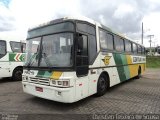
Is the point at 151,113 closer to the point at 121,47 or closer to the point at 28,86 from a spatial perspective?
the point at 28,86

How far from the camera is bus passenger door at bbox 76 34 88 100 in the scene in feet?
17.4

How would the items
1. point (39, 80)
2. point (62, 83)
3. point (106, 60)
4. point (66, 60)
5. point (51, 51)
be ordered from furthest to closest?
point (106, 60)
point (39, 80)
point (51, 51)
point (66, 60)
point (62, 83)

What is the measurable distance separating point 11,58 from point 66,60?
21.9ft

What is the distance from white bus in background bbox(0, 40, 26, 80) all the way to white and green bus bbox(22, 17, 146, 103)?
4.57 metres

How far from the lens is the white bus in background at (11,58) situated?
10.2 meters

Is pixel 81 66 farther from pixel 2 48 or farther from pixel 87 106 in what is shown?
pixel 2 48

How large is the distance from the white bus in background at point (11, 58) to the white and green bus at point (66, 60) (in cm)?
457

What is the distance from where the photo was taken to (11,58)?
10.6 metres

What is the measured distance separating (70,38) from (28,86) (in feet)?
7.74

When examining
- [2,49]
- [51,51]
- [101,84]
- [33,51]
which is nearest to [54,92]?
[51,51]

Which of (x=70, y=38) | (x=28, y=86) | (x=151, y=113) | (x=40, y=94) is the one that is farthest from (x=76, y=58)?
(x=151, y=113)

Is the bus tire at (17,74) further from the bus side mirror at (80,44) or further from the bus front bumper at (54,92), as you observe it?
the bus side mirror at (80,44)

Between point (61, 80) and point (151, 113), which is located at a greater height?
point (61, 80)

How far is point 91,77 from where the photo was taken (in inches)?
239
